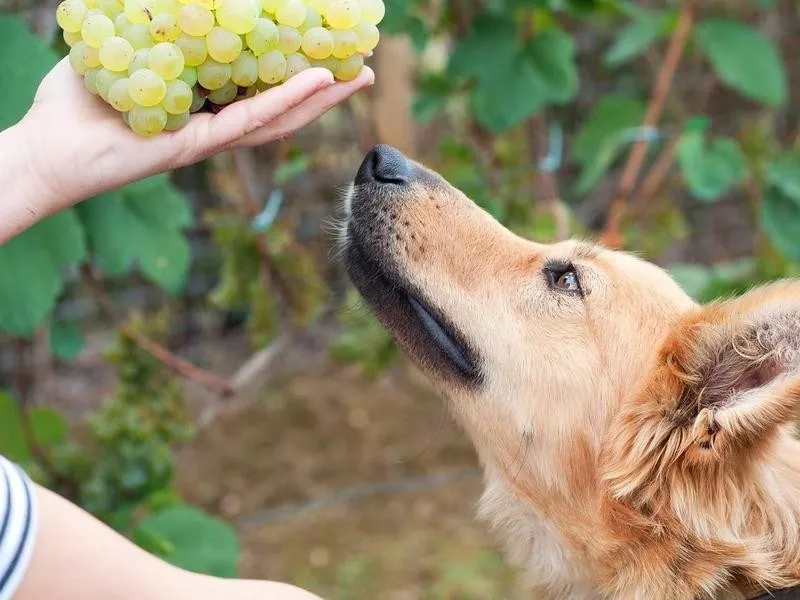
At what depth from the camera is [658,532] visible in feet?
5.09

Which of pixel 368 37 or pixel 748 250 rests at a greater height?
pixel 368 37

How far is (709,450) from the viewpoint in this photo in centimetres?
150

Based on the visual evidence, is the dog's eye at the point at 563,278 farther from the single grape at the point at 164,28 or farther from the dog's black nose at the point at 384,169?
the single grape at the point at 164,28

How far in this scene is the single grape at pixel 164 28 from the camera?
1208mm

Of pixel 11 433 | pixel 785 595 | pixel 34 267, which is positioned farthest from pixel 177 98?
pixel 11 433

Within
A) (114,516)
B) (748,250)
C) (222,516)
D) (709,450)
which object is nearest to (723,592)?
(709,450)

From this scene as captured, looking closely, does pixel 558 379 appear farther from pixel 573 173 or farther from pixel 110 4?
pixel 573 173

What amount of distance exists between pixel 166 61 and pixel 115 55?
0.07m

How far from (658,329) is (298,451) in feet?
8.31

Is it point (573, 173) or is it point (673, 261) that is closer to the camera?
point (573, 173)

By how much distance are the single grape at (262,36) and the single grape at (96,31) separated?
19cm

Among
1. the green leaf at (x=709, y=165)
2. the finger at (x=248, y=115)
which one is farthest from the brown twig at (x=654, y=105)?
the finger at (x=248, y=115)

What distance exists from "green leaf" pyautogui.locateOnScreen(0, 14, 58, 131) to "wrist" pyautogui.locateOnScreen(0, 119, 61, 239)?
56 centimetres

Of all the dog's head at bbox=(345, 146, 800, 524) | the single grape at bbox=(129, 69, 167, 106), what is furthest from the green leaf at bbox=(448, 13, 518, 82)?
the single grape at bbox=(129, 69, 167, 106)
